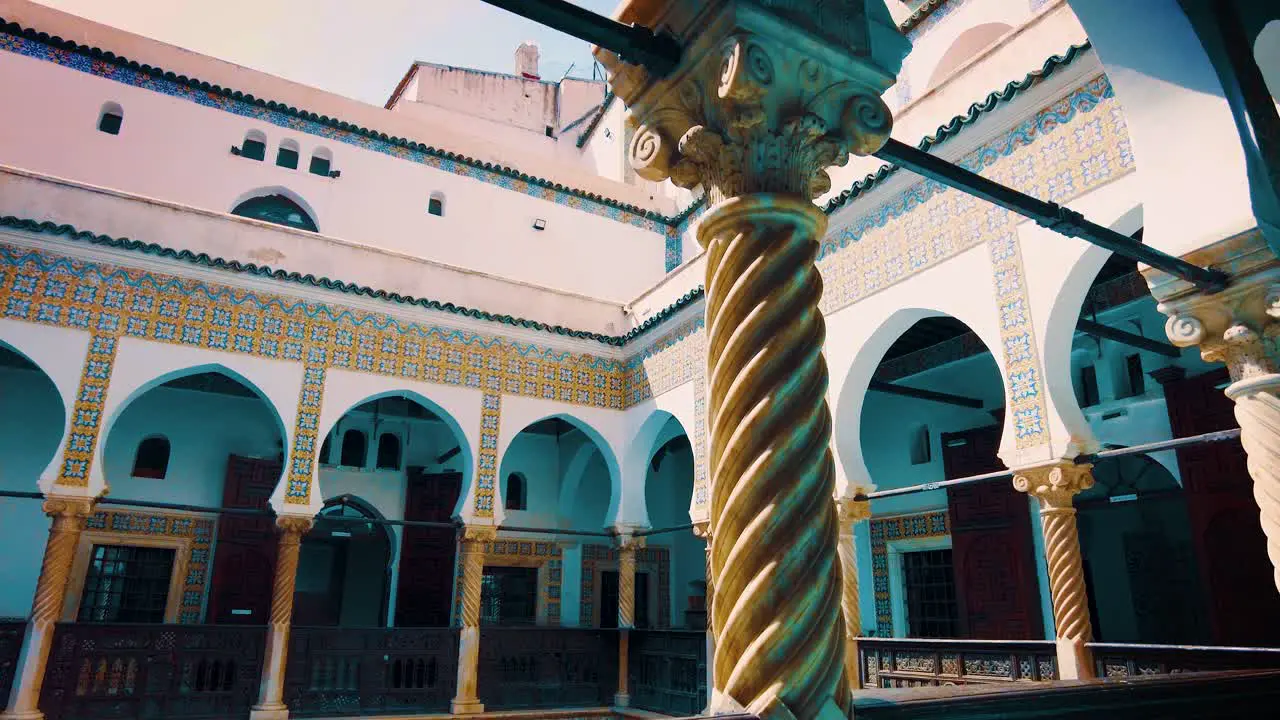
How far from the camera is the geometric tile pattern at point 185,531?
11.3 meters

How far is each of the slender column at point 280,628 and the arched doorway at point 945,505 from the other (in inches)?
265

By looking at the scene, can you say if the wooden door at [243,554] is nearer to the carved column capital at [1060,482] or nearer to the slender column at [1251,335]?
the carved column capital at [1060,482]

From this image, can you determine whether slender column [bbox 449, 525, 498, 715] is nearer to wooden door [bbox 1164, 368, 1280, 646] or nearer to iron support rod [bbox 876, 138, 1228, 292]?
wooden door [bbox 1164, 368, 1280, 646]

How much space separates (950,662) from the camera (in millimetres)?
7559

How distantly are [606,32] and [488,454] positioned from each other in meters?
9.24

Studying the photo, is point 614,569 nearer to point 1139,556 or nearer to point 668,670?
point 668,670

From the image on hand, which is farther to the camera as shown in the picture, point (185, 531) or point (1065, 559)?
point (185, 531)

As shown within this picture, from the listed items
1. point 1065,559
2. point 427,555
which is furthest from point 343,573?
point 1065,559

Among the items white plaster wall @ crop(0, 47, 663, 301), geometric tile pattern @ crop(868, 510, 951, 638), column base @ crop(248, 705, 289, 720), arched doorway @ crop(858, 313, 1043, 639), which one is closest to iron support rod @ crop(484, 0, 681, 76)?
arched doorway @ crop(858, 313, 1043, 639)

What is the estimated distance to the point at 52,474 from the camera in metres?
8.66

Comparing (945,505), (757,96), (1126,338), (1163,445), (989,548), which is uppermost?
(1126,338)

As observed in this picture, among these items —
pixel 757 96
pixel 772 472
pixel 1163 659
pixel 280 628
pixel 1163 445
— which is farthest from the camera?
pixel 280 628

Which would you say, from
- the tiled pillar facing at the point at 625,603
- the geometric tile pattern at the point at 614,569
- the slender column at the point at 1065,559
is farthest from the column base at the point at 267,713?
the slender column at the point at 1065,559

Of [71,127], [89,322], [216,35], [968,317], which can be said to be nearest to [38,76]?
[71,127]
